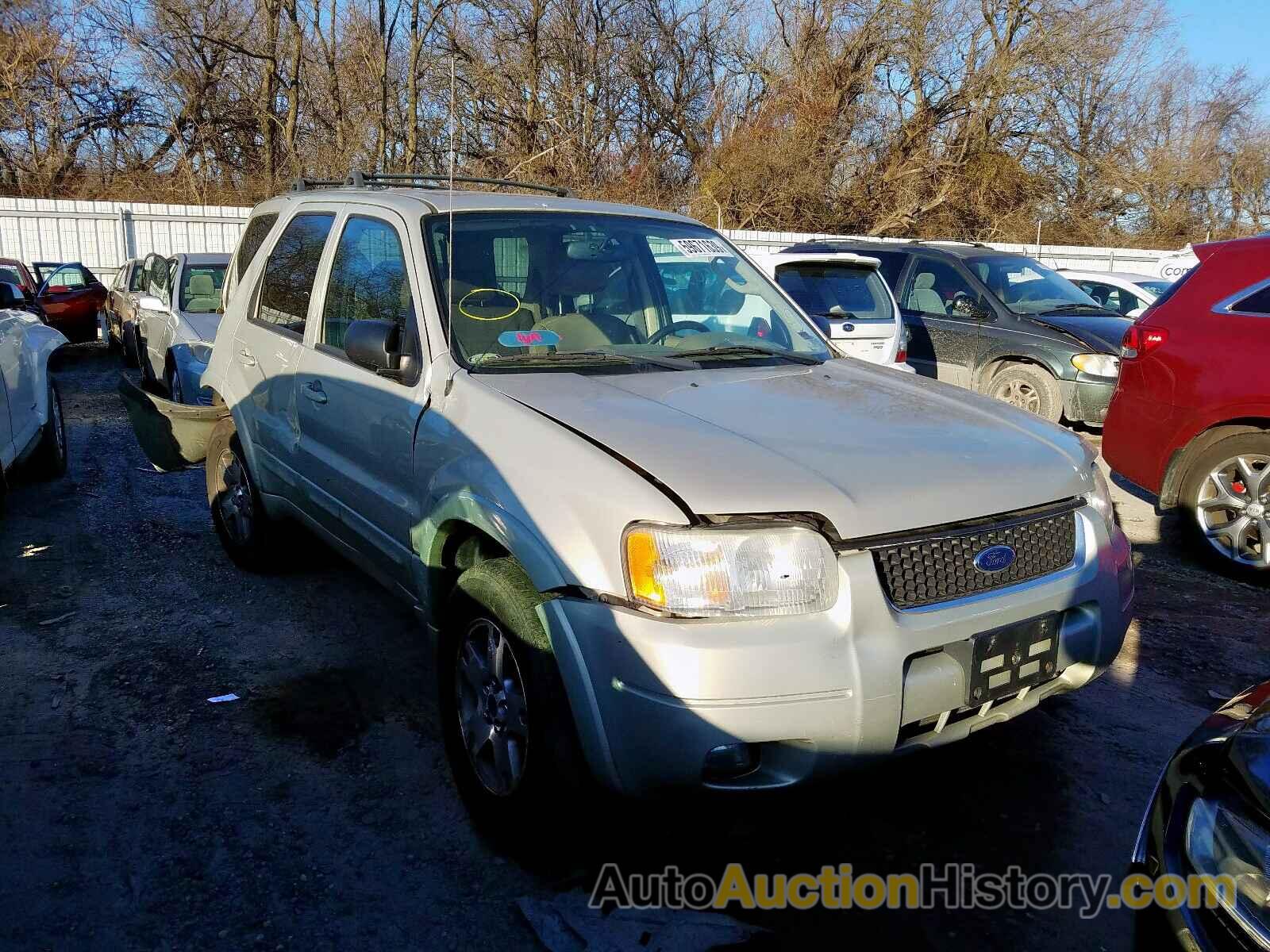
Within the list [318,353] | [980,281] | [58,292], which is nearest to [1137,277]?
[980,281]

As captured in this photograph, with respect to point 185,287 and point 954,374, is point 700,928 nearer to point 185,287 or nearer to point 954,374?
point 954,374

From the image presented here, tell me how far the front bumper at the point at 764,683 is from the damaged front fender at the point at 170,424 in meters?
3.59

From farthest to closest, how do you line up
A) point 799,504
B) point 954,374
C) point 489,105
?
point 489,105
point 954,374
point 799,504

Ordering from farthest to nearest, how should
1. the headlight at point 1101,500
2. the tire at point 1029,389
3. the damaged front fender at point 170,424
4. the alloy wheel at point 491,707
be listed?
the tire at point 1029,389 → the damaged front fender at point 170,424 → the headlight at point 1101,500 → the alloy wheel at point 491,707

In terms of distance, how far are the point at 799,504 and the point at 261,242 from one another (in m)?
3.62

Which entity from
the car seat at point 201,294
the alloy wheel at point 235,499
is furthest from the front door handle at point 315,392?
the car seat at point 201,294

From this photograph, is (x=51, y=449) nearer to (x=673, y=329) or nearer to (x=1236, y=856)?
(x=673, y=329)

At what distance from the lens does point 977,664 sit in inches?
101

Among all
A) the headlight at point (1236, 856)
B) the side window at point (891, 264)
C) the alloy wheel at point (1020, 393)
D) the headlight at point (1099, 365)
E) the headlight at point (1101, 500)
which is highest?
the side window at point (891, 264)

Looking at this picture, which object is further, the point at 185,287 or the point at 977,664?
the point at 185,287

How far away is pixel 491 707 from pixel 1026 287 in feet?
28.6

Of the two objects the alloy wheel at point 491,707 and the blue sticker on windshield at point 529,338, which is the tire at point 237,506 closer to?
the blue sticker on windshield at point 529,338

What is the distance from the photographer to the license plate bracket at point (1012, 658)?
8.44ft

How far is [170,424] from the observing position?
5309 mm
